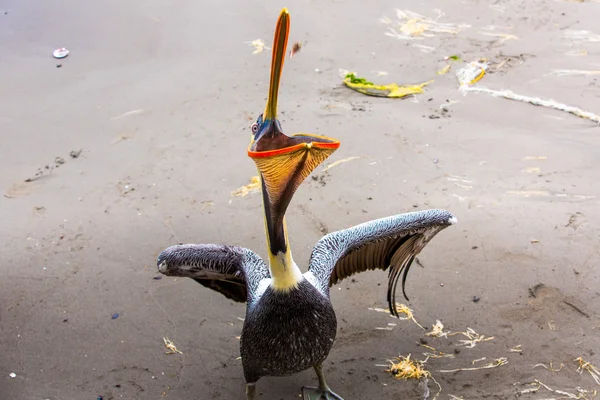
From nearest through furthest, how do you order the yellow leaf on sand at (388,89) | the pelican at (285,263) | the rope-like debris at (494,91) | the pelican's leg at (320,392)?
the pelican at (285,263)
the pelican's leg at (320,392)
the rope-like debris at (494,91)
the yellow leaf on sand at (388,89)

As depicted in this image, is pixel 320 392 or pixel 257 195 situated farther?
pixel 257 195

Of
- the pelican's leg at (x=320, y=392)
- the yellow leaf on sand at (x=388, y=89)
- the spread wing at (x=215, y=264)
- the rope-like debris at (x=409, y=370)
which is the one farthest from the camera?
the yellow leaf on sand at (x=388, y=89)

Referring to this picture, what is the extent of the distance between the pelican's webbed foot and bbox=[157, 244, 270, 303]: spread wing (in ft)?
2.55

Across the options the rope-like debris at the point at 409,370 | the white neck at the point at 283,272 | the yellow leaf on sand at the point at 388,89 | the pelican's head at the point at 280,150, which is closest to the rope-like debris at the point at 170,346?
the white neck at the point at 283,272

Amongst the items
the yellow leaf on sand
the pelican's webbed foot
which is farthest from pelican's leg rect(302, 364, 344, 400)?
the yellow leaf on sand

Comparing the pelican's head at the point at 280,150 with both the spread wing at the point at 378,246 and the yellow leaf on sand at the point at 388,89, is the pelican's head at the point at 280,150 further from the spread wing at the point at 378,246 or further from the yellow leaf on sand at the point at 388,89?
the yellow leaf on sand at the point at 388,89

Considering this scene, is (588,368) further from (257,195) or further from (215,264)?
(257,195)

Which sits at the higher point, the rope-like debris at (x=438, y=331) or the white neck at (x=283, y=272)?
the white neck at (x=283, y=272)

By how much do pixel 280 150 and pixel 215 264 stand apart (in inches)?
62.2

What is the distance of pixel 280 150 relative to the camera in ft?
6.02

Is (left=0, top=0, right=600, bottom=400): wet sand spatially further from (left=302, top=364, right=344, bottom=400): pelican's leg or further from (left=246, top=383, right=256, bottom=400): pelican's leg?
(left=246, top=383, right=256, bottom=400): pelican's leg

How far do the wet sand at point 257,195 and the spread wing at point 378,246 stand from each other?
488 mm

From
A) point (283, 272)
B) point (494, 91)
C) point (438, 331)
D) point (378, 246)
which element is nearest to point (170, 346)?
point (283, 272)

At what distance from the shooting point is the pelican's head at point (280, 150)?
6.17 feet
